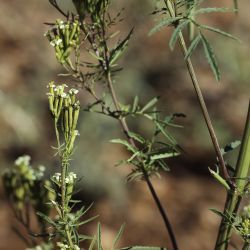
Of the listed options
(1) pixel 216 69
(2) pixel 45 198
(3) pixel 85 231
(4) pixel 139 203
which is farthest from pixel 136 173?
(4) pixel 139 203

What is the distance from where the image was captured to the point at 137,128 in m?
5.70

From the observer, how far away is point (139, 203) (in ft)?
19.1

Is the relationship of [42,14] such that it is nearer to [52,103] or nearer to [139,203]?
[139,203]

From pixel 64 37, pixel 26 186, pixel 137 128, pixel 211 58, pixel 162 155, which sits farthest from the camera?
pixel 137 128

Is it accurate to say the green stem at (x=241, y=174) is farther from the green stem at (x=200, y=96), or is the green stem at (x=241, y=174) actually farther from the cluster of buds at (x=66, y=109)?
the cluster of buds at (x=66, y=109)

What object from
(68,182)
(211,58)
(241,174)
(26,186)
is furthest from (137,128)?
(211,58)

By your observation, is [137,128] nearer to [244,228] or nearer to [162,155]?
[162,155]

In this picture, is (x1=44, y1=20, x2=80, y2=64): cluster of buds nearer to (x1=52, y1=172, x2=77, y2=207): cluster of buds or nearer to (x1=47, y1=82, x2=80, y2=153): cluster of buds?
(x1=47, y1=82, x2=80, y2=153): cluster of buds

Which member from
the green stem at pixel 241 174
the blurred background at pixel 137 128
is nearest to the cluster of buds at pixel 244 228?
the green stem at pixel 241 174

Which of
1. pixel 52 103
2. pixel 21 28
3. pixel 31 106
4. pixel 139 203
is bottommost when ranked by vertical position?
pixel 139 203

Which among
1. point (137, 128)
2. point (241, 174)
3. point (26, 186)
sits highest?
point (241, 174)

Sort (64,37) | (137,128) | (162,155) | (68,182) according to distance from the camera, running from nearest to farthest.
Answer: (68,182)
(64,37)
(162,155)
(137,128)

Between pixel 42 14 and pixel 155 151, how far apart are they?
250 inches

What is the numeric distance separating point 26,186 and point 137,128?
3.76 meters
